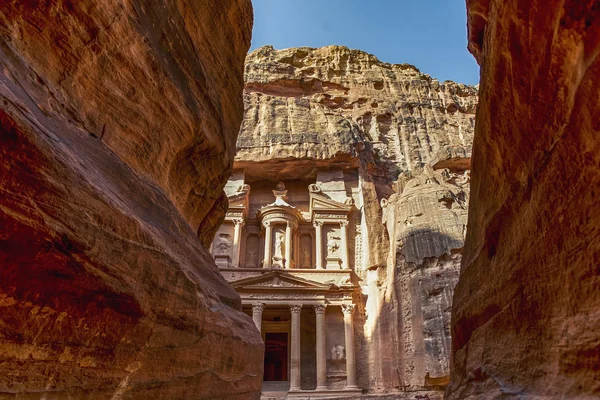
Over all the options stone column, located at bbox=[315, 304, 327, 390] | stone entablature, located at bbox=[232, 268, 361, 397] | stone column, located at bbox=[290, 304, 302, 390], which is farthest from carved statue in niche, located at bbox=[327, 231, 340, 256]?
stone column, located at bbox=[290, 304, 302, 390]

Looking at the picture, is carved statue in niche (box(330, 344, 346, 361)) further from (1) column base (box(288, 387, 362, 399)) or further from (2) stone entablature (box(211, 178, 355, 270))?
(2) stone entablature (box(211, 178, 355, 270))

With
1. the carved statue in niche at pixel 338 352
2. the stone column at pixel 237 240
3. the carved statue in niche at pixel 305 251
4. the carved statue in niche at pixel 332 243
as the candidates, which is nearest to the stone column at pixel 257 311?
the stone column at pixel 237 240

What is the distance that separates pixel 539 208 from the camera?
2619 mm

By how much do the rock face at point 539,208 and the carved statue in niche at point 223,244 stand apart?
1892 centimetres

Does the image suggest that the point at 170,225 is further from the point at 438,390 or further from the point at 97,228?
the point at 438,390

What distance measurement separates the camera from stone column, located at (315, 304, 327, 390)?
17516mm

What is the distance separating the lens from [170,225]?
12.9ft

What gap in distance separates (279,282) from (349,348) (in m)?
4.40

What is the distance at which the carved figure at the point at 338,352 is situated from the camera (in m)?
18.4

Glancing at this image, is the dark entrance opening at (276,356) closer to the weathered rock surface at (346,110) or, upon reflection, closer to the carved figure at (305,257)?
the carved figure at (305,257)

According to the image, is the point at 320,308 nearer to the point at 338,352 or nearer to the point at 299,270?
the point at 338,352

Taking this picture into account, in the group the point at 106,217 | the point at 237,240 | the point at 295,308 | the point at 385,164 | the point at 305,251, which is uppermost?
the point at 385,164

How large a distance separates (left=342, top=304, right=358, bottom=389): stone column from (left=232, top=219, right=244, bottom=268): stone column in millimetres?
6250

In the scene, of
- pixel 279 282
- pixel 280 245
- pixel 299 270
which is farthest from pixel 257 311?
pixel 280 245
